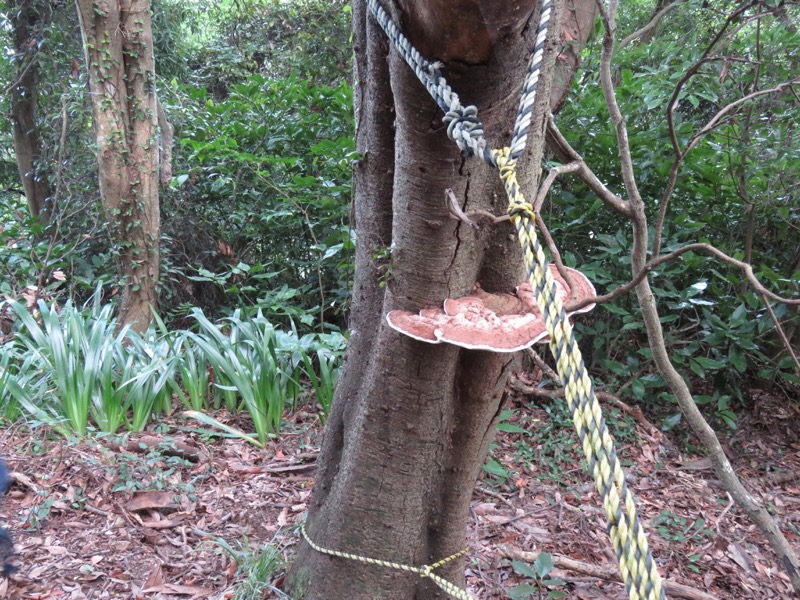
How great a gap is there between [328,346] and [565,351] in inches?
118

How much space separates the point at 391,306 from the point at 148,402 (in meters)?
2.34

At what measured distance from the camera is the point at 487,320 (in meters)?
1.13

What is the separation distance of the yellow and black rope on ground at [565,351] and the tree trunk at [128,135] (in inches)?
156

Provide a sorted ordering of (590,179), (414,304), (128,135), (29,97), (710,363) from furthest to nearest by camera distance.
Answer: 1. (29,97)
2. (128,135)
3. (710,363)
4. (590,179)
5. (414,304)

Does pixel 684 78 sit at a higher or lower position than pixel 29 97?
lower

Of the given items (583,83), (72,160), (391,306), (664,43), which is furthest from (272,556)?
(72,160)

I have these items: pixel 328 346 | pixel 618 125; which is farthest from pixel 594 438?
pixel 328 346

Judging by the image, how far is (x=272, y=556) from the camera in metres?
2.00

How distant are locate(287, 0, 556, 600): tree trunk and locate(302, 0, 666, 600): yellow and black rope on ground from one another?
0.08m

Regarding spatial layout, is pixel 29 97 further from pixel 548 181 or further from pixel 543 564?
pixel 543 564

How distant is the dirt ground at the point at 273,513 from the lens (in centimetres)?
209

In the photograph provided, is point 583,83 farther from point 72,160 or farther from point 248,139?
point 72,160

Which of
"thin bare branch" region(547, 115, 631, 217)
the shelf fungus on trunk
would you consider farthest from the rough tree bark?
"thin bare branch" region(547, 115, 631, 217)

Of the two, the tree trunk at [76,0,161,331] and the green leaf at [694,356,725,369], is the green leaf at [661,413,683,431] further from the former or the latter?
the tree trunk at [76,0,161,331]
